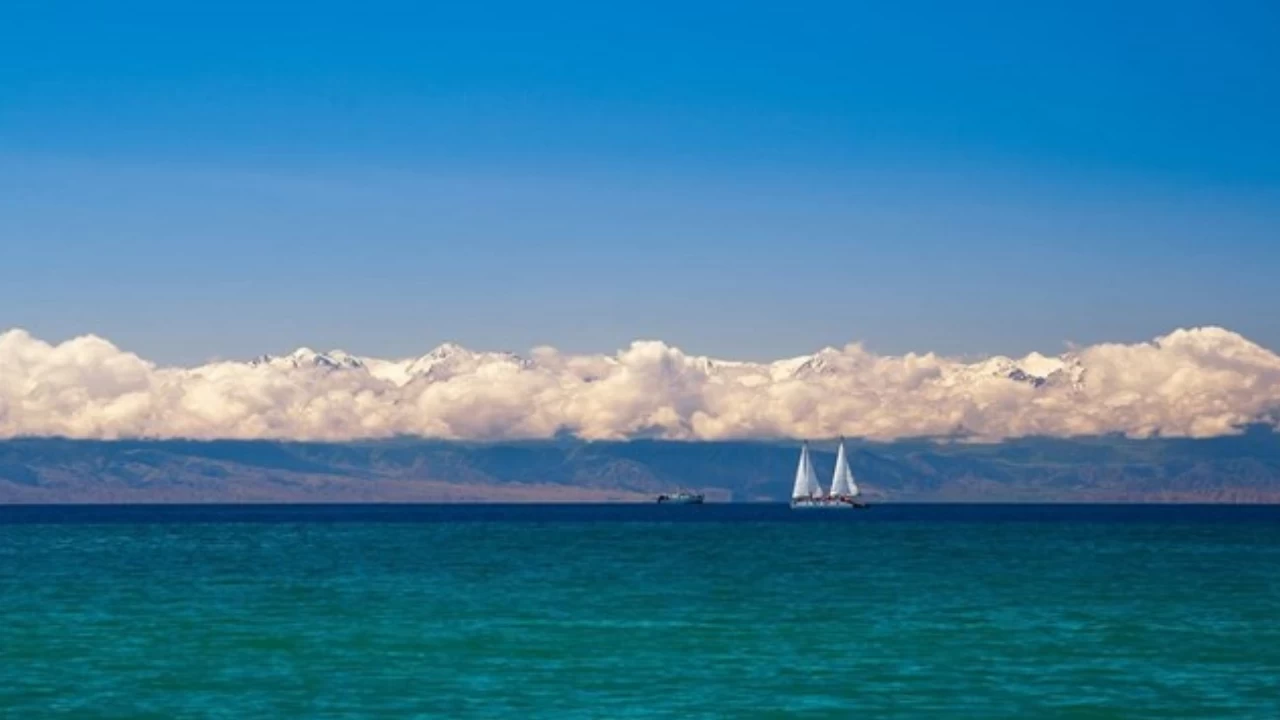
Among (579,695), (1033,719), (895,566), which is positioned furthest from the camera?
(895,566)

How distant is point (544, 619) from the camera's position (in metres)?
88.1

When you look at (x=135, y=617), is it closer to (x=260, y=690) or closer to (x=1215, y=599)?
(x=260, y=690)

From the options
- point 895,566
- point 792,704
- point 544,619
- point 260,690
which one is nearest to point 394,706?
point 260,690

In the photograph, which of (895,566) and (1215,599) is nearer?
(1215,599)

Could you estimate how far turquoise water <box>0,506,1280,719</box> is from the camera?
2288 inches

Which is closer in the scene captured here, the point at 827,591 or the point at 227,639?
the point at 227,639

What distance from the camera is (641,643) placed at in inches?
2963

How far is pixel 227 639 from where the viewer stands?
77562 mm

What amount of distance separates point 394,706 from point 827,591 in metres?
56.1

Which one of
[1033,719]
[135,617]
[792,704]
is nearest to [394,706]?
[792,704]

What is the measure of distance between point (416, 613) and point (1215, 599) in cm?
4411

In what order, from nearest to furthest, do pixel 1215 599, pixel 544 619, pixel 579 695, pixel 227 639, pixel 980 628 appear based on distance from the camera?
pixel 579 695, pixel 227 639, pixel 980 628, pixel 544 619, pixel 1215 599

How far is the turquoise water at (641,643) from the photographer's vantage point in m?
58.1

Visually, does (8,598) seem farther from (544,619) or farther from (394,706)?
(394,706)
